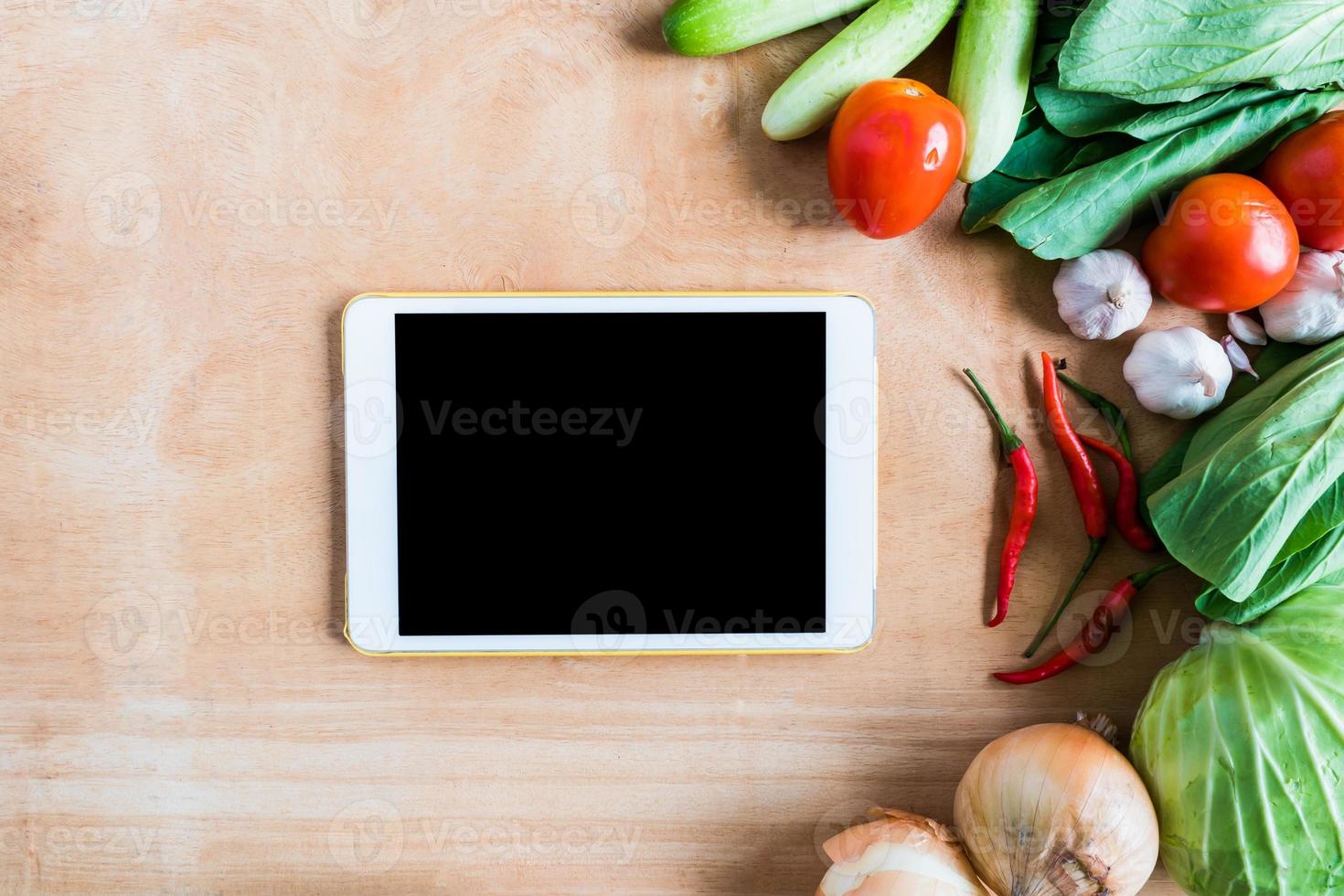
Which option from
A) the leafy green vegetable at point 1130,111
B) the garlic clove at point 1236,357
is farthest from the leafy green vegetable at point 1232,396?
the leafy green vegetable at point 1130,111

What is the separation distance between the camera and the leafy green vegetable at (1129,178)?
84 cm

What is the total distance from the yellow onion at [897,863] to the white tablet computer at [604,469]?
19cm

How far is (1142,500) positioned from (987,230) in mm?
328

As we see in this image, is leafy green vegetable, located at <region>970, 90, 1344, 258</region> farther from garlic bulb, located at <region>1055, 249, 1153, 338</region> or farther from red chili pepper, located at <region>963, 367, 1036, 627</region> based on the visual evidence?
red chili pepper, located at <region>963, 367, 1036, 627</region>

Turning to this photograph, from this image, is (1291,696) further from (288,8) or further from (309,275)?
(288,8)

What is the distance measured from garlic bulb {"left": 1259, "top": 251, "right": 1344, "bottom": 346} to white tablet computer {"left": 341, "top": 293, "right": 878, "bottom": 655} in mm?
416

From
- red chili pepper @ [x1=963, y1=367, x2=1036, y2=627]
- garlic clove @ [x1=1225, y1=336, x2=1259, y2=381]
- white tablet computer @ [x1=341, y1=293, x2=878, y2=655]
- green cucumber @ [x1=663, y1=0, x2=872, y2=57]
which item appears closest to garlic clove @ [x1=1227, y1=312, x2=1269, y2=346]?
garlic clove @ [x1=1225, y1=336, x2=1259, y2=381]

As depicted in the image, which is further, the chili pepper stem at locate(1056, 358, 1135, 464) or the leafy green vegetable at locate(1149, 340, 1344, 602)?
the chili pepper stem at locate(1056, 358, 1135, 464)

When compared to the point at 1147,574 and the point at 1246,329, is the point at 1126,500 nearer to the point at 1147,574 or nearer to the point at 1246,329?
the point at 1147,574

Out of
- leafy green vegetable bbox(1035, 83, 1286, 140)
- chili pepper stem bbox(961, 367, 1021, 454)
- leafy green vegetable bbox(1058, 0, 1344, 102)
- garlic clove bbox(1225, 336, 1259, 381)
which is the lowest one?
chili pepper stem bbox(961, 367, 1021, 454)

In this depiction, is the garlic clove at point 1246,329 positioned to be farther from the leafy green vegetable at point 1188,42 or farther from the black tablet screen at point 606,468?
the black tablet screen at point 606,468

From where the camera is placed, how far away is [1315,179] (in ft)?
2.73

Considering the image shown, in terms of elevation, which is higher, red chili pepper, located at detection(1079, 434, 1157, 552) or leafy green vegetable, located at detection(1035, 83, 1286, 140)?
leafy green vegetable, located at detection(1035, 83, 1286, 140)

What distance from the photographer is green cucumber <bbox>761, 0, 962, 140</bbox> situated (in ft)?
2.75
